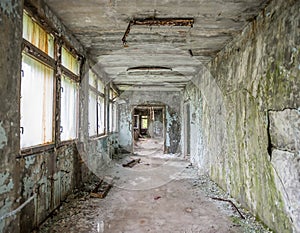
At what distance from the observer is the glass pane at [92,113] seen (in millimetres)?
5184

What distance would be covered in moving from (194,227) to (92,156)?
2882mm

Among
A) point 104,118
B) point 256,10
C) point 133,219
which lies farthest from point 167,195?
point 104,118

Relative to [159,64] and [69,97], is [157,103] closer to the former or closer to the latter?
[159,64]

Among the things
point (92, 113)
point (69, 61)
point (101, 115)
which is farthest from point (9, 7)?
point (101, 115)

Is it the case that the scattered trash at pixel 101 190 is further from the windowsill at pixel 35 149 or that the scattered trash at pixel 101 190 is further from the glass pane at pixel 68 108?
the windowsill at pixel 35 149

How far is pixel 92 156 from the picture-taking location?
16.4ft

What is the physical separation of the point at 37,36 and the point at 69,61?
3.58ft

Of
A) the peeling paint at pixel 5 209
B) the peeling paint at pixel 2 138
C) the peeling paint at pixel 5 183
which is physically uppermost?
the peeling paint at pixel 2 138

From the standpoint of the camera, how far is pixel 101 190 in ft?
13.5

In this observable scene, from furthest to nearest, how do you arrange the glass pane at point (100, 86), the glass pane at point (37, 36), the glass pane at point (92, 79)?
the glass pane at point (100, 86) < the glass pane at point (92, 79) < the glass pane at point (37, 36)

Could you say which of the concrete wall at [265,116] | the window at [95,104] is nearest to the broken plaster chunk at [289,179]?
the concrete wall at [265,116]

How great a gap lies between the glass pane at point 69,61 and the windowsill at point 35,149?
4.01ft

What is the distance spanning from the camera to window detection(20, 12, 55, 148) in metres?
2.35

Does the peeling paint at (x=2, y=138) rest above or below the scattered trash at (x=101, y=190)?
above
